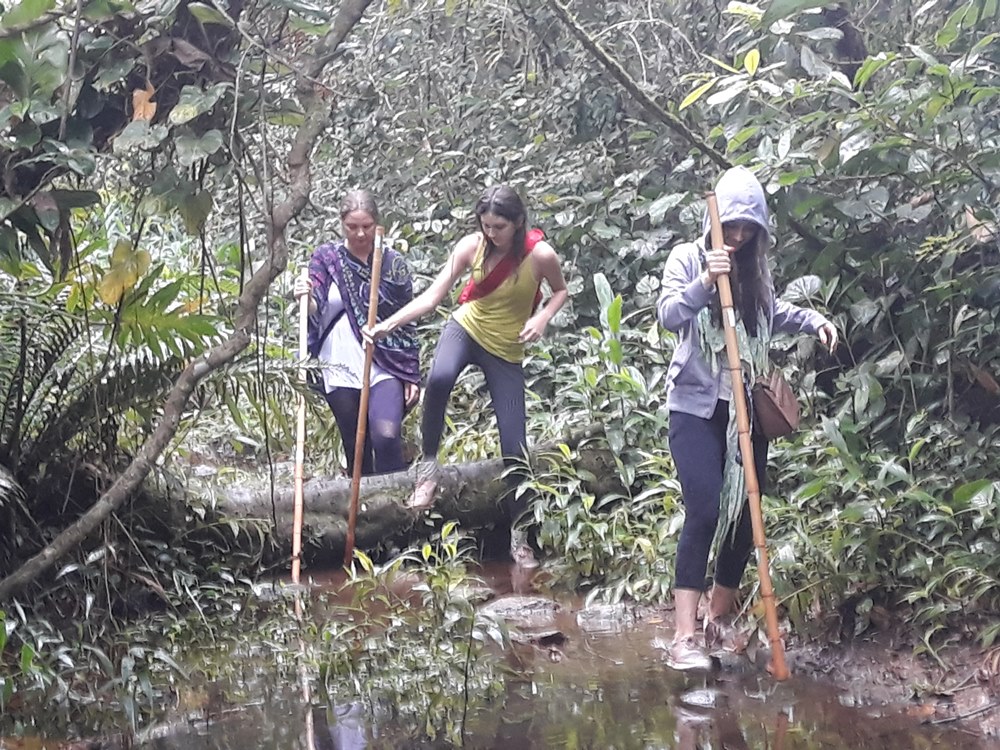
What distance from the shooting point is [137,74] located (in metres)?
3.64

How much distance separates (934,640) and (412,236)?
6.24m

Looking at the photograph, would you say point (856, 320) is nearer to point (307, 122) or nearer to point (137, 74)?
point (307, 122)

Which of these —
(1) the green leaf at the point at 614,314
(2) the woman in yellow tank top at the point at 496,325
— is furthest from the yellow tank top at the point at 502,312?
(1) the green leaf at the point at 614,314

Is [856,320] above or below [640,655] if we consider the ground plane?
above

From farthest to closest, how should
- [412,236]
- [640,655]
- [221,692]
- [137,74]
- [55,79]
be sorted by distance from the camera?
[412,236] < [640,655] < [221,692] < [137,74] < [55,79]

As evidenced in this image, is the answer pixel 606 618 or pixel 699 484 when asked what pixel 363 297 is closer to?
pixel 606 618

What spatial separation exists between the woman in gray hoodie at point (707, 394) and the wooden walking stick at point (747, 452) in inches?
3.5

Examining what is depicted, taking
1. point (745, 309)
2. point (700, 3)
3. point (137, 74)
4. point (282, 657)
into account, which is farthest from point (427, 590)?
point (700, 3)

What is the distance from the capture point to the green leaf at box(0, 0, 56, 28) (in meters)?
3.32

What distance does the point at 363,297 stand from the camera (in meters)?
6.43

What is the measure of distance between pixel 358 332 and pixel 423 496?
1.04 meters

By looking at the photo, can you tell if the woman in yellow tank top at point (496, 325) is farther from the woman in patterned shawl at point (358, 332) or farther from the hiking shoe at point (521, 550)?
the woman in patterned shawl at point (358, 332)

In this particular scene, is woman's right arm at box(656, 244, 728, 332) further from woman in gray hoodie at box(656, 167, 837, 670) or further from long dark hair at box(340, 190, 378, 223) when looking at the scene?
long dark hair at box(340, 190, 378, 223)

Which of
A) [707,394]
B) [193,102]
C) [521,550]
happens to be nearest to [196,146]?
[193,102]
